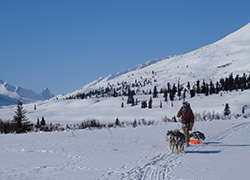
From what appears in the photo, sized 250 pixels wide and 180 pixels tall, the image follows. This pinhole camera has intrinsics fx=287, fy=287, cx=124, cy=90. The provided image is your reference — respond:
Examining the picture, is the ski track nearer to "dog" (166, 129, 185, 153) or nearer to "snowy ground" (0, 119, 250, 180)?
"snowy ground" (0, 119, 250, 180)

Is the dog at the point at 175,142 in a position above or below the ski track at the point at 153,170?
above

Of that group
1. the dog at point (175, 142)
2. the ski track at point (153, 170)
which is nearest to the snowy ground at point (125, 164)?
the ski track at point (153, 170)

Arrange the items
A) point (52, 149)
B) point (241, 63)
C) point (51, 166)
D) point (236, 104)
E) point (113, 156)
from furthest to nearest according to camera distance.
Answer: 1. point (241, 63)
2. point (236, 104)
3. point (52, 149)
4. point (113, 156)
5. point (51, 166)

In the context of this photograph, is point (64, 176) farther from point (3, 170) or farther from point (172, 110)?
point (172, 110)

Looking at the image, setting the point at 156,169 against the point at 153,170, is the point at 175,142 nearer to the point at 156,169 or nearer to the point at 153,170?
the point at 156,169

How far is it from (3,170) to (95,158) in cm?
270

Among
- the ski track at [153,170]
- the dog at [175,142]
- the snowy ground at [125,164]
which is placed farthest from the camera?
the dog at [175,142]

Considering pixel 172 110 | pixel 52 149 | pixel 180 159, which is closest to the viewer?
pixel 180 159

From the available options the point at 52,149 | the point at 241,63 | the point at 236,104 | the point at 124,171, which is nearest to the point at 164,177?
the point at 124,171

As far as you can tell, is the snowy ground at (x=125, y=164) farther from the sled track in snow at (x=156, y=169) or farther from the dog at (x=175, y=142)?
the dog at (x=175, y=142)

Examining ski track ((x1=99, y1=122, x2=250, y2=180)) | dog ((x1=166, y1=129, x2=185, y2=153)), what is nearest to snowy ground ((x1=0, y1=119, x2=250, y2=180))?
ski track ((x1=99, y1=122, x2=250, y2=180))

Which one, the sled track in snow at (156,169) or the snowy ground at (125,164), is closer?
the sled track in snow at (156,169)

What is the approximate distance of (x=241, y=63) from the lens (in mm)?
165750

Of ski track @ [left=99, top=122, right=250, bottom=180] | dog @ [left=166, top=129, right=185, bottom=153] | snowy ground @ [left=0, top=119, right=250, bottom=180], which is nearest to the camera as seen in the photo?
ski track @ [left=99, top=122, right=250, bottom=180]
